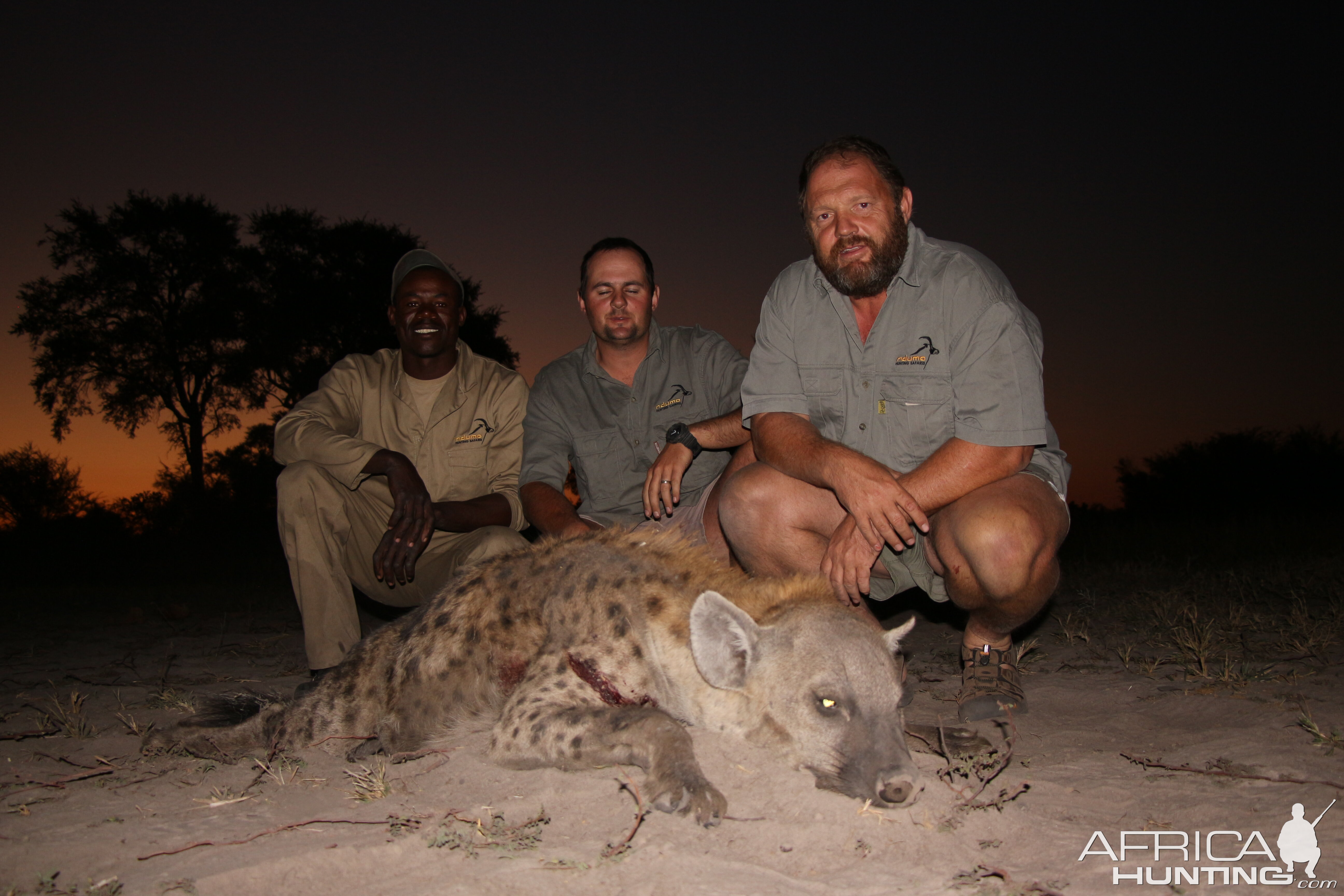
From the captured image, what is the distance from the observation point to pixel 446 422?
14.3ft

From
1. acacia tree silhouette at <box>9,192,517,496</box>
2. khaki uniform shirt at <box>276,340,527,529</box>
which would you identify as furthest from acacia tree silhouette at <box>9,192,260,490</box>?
khaki uniform shirt at <box>276,340,527,529</box>

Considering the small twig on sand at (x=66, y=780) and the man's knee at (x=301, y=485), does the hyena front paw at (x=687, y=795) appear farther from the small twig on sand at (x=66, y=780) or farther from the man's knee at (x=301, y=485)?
the man's knee at (x=301, y=485)

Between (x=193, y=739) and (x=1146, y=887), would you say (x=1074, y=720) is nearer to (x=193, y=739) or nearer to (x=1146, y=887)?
(x=1146, y=887)

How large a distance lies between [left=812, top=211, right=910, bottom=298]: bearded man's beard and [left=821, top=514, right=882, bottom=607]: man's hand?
2.93 feet

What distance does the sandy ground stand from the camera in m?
1.79

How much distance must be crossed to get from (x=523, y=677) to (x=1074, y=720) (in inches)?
73.3

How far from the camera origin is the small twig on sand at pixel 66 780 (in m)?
2.42

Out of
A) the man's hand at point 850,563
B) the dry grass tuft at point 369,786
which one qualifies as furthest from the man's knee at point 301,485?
the man's hand at point 850,563

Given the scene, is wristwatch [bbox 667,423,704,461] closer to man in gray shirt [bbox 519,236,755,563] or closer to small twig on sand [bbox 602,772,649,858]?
man in gray shirt [bbox 519,236,755,563]

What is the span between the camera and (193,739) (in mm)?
2824

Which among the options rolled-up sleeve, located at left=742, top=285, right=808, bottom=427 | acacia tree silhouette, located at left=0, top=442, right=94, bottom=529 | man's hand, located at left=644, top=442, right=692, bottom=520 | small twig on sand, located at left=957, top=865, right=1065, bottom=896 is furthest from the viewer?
acacia tree silhouette, located at left=0, top=442, right=94, bottom=529

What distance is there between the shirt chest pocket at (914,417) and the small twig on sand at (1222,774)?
1.26m

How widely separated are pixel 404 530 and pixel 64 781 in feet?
4.98

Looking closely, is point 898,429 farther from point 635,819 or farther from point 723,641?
point 635,819
